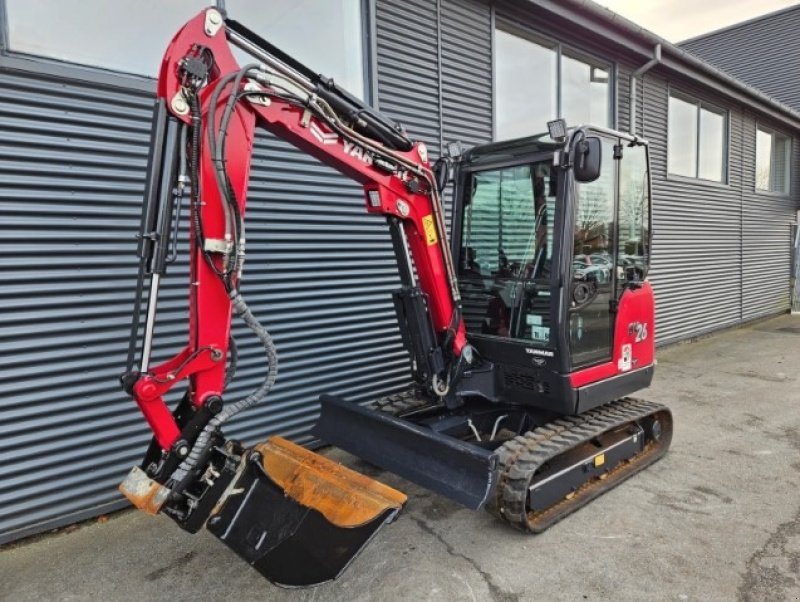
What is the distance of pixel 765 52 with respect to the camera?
14.9 meters

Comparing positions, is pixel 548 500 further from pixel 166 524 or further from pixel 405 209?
pixel 166 524

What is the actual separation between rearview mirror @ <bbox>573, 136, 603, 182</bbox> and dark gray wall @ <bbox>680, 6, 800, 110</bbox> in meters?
15.1

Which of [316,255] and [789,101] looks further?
[789,101]

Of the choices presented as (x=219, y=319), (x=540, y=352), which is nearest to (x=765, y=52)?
(x=540, y=352)

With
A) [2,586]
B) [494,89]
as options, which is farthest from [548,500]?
[494,89]

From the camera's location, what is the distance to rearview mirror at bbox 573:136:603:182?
3.10 metres

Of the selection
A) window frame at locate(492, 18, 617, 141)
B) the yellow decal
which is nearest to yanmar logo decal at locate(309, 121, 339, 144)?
the yellow decal

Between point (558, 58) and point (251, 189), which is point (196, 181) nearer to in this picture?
point (251, 189)

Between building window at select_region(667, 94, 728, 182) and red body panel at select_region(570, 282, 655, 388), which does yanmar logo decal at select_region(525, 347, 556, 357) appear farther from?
building window at select_region(667, 94, 728, 182)

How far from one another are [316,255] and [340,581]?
8.78 ft

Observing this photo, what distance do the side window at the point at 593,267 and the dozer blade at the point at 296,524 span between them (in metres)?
1.69

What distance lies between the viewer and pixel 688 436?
4.86 meters

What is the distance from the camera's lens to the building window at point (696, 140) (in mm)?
9039

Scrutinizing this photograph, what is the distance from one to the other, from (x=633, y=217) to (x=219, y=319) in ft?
9.69
